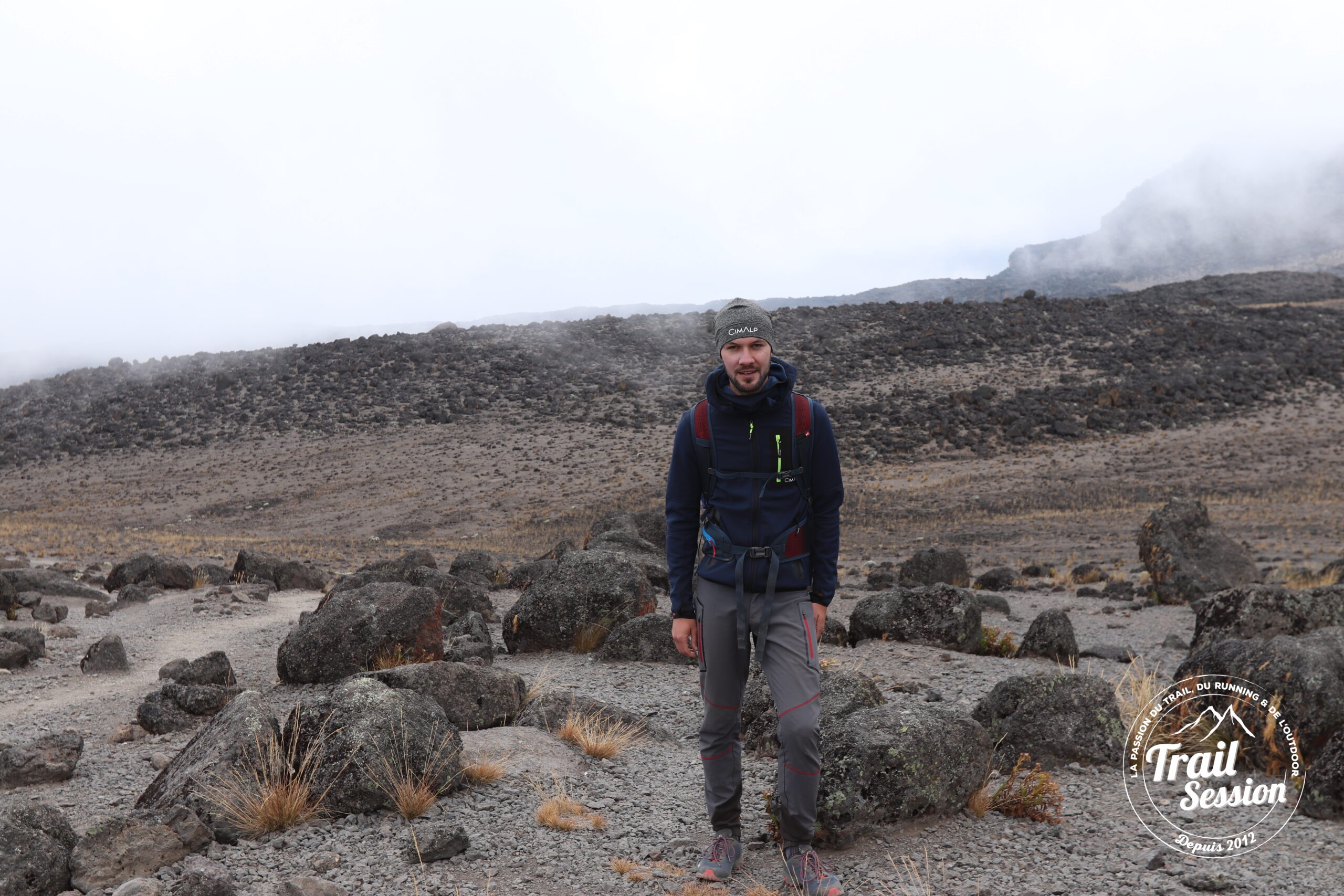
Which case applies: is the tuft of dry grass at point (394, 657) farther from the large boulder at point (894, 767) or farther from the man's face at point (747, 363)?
the man's face at point (747, 363)

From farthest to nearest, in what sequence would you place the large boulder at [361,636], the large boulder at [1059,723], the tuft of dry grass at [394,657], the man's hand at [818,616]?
1. the large boulder at [361,636]
2. the tuft of dry grass at [394,657]
3. the large boulder at [1059,723]
4. the man's hand at [818,616]

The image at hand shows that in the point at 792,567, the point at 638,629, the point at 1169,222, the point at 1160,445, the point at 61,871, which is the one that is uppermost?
the point at 1169,222

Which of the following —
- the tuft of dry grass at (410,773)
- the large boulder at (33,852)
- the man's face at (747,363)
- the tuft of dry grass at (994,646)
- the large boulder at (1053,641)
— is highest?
the man's face at (747,363)

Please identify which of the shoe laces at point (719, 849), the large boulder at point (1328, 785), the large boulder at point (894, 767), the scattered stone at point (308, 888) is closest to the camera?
the scattered stone at point (308, 888)

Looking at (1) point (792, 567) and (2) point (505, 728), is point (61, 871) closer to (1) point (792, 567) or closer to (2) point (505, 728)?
(2) point (505, 728)

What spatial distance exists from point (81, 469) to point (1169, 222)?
724ft

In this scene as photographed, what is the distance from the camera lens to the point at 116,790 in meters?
4.88

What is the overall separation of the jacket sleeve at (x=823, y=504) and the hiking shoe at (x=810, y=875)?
108 cm

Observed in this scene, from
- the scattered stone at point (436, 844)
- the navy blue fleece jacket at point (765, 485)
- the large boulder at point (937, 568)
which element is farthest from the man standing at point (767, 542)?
the large boulder at point (937, 568)

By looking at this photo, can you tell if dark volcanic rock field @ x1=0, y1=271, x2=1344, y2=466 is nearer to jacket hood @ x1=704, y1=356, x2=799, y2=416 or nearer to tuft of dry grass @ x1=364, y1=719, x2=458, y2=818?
tuft of dry grass @ x1=364, y1=719, x2=458, y2=818

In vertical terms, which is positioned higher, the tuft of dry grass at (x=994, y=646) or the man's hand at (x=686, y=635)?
the man's hand at (x=686, y=635)

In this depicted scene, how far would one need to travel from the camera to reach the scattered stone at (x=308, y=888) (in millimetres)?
3240

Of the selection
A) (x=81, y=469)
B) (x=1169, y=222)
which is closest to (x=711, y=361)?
(x=81, y=469)

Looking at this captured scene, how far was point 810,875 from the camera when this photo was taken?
348cm
